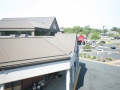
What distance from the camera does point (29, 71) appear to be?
1028 centimetres

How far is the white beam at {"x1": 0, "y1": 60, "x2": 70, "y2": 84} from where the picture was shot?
9203mm

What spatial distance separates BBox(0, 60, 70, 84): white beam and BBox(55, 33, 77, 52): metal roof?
4.89 m

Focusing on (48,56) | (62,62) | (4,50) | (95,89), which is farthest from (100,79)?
(4,50)

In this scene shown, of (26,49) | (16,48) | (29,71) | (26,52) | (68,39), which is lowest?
(29,71)

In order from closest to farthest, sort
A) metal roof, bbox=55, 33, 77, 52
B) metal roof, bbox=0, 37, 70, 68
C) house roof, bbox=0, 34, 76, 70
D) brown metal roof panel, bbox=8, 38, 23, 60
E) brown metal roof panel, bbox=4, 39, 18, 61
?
house roof, bbox=0, 34, 76, 70 → metal roof, bbox=0, 37, 70, 68 → brown metal roof panel, bbox=4, 39, 18, 61 → brown metal roof panel, bbox=8, 38, 23, 60 → metal roof, bbox=55, 33, 77, 52

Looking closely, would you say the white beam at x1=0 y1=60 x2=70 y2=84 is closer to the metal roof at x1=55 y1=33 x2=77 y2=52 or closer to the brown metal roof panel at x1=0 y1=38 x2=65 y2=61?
the brown metal roof panel at x1=0 y1=38 x2=65 y2=61

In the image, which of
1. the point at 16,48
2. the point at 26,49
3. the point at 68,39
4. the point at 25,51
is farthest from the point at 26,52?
the point at 68,39

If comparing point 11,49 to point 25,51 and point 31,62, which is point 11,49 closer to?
point 25,51

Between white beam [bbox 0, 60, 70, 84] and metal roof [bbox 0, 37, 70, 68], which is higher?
metal roof [bbox 0, 37, 70, 68]

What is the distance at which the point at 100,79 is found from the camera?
19891 mm

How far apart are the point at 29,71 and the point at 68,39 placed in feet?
31.1

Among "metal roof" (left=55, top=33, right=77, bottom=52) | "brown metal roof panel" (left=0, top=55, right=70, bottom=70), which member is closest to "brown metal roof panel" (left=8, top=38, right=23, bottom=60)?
"brown metal roof panel" (left=0, top=55, right=70, bottom=70)

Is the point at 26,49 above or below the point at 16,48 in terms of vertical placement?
below

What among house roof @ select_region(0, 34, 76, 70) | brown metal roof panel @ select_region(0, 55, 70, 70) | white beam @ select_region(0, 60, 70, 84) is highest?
house roof @ select_region(0, 34, 76, 70)
